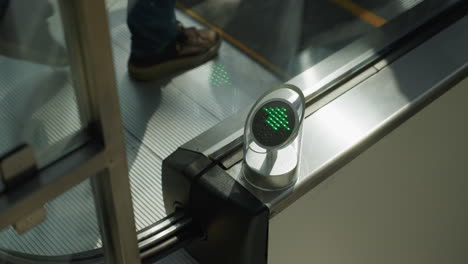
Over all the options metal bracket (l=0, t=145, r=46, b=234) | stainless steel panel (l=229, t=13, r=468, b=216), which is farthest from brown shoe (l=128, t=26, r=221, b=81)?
metal bracket (l=0, t=145, r=46, b=234)

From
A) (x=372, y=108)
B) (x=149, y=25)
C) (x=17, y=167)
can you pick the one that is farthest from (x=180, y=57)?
(x=17, y=167)

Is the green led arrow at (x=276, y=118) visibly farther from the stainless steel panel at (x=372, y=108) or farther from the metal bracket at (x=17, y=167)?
the metal bracket at (x=17, y=167)

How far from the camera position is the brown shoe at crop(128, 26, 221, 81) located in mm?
2127

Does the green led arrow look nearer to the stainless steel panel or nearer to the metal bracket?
the stainless steel panel

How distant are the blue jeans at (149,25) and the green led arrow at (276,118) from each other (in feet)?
2.92

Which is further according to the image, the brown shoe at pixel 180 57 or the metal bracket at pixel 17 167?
the brown shoe at pixel 180 57

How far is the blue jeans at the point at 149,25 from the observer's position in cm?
212

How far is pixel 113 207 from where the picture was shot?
973 millimetres

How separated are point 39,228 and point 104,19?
37 centimetres

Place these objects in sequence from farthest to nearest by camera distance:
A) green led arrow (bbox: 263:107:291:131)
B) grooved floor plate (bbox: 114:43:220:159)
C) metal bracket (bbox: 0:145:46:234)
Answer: grooved floor plate (bbox: 114:43:220:159)
green led arrow (bbox: 263:107:291:131)
metal bracket (bbox: 0:145:46:234)

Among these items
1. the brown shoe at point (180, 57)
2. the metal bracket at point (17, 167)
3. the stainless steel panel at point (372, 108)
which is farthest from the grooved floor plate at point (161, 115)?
the metal bracket at point (17, 167)

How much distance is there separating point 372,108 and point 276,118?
1.01ft

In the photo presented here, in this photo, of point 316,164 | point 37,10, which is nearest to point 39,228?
point 37,10

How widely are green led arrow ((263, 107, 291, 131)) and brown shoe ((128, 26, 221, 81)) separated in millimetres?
873
